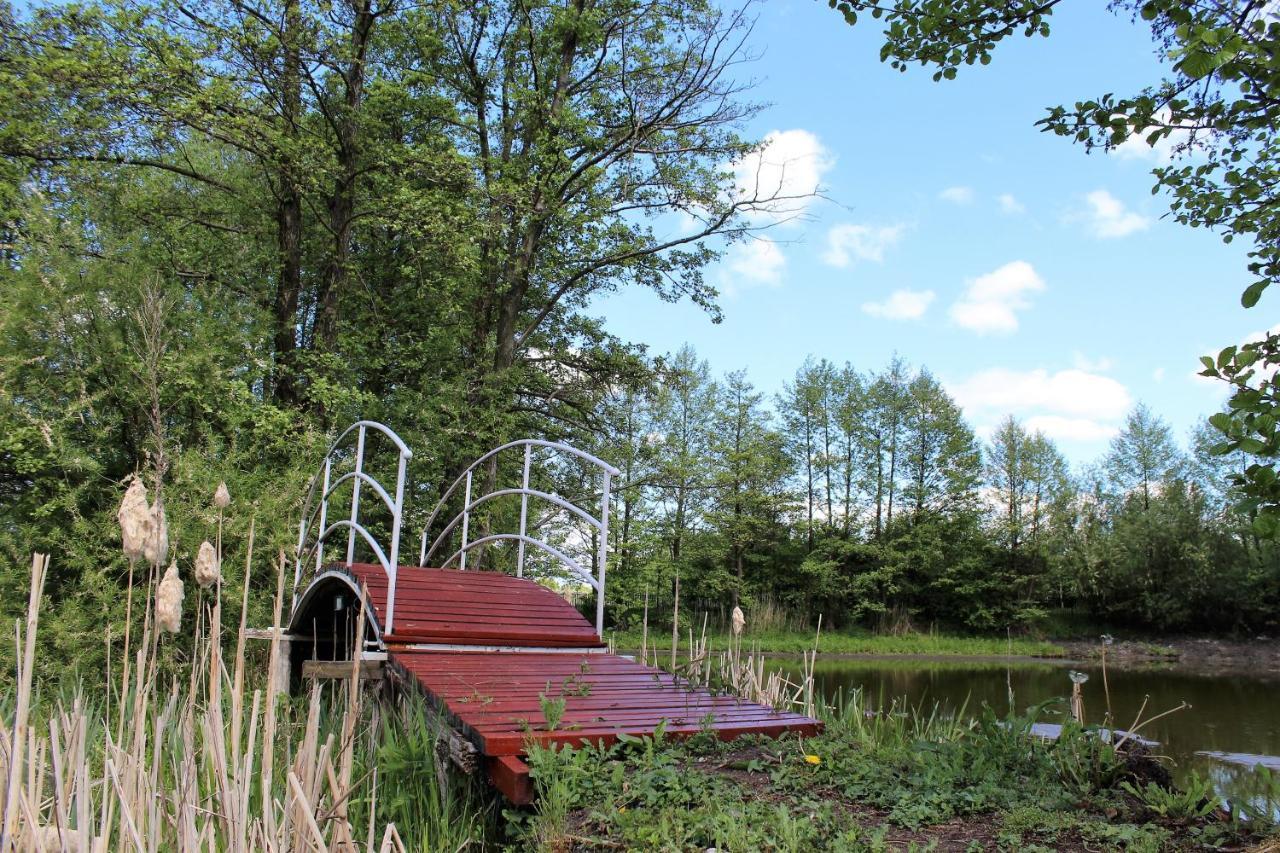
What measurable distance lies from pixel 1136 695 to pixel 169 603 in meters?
16.2

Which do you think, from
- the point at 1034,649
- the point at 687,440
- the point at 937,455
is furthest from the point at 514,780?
the point at 937,455

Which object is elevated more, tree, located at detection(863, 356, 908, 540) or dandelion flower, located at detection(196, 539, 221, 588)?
tree, located at detection(863, 356, 908, 540)

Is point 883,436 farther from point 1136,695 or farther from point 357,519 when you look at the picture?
point 357,519

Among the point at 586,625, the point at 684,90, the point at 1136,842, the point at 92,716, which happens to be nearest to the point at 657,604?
the point at 684,90

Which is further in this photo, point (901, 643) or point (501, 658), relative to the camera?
point (901, 643)

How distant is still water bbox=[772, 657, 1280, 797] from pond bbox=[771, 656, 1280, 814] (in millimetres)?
12

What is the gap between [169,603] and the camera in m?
2.13

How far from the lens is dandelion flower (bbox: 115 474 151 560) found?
2.15 metres

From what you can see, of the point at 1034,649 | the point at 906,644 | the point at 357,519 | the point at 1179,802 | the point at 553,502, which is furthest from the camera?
the point at 1034,649

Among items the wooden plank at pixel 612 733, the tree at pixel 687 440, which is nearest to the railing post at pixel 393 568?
the wooden plank at pixel 612 733

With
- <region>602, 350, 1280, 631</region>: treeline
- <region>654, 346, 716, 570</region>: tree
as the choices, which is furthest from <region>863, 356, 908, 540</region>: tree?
<region>654, 346, 716, 570</region>: tree

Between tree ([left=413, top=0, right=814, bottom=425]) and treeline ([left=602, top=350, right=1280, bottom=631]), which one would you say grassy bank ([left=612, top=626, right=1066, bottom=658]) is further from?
tree ([left=413, top=0, right=814, bottom=425])

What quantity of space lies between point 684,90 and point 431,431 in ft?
21.1

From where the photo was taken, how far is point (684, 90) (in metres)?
13.2
